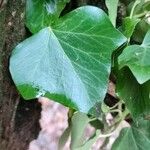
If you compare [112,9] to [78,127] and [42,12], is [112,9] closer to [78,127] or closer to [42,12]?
[42,12]

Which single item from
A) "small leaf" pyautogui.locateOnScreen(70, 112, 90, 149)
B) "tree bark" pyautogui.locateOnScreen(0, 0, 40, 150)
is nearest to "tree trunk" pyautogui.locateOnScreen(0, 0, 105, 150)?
"tree bark" pyautogui.locateOnScreen(0, 0, 40, 150)

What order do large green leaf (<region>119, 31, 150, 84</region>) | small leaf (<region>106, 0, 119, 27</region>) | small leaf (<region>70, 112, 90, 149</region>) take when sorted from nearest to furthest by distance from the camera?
large green leaf (<region>119, 31, 150, 84</region>)
small leaf (<region>106, 0, 119, 27</region>)
small leaf (<region>70, 112, 90, 149</region>)

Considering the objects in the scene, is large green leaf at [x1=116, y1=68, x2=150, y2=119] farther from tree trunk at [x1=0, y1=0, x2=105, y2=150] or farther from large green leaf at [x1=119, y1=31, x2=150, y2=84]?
tree trunk at [x1=0, y1=0, x2=105, y2=150]

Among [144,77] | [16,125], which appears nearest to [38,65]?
[144,77]

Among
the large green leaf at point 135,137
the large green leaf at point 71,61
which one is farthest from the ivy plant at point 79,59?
the large green leaf at point 135,137

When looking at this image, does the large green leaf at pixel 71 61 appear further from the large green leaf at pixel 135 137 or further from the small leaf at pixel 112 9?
the large green leaf at pixel 135 137

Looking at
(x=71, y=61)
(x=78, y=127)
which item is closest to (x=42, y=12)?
(x=71, y=61)
